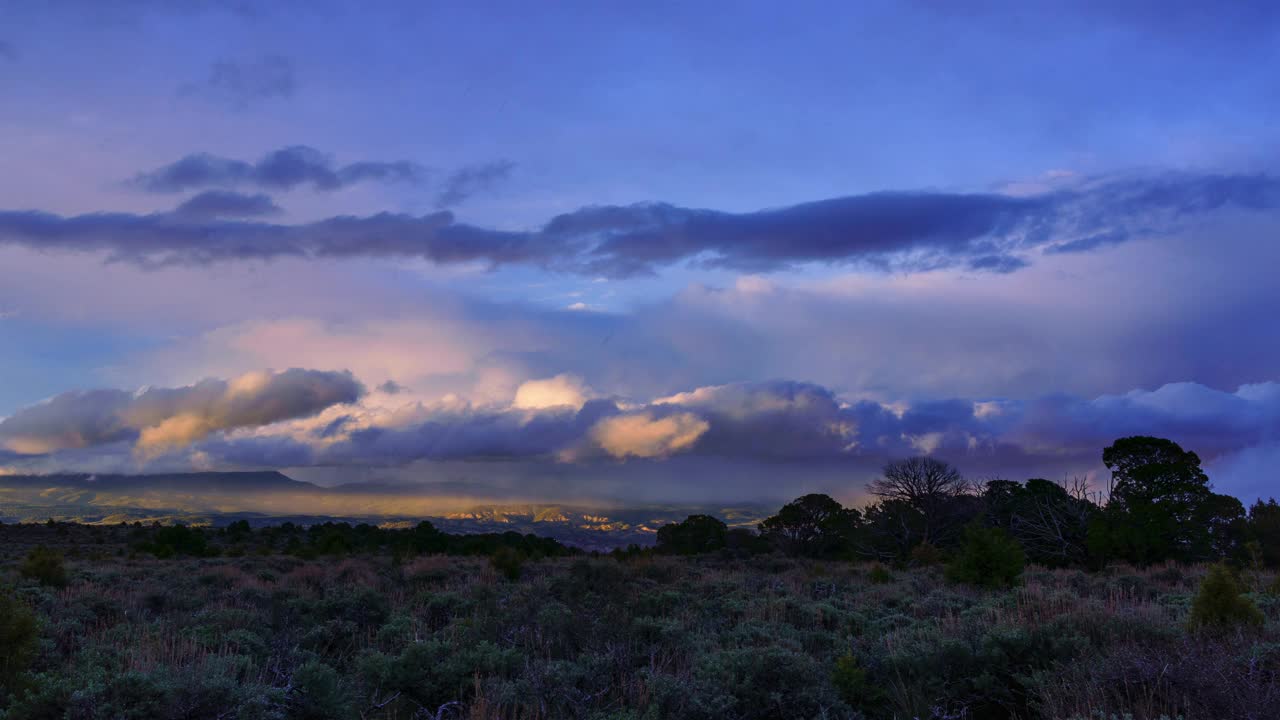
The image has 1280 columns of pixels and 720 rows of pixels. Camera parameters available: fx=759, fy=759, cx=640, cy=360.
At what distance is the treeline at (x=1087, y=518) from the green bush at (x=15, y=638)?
2780 cm

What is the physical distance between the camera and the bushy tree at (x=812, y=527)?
170 ft

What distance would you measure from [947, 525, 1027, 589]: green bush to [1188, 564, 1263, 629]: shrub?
9.67 metres

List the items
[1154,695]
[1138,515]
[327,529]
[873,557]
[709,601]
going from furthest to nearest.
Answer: [327,529]
[873,557]
[1138,515]
[709,601]
[1154,695]

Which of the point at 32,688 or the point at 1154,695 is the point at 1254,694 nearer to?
the point at 1154,695

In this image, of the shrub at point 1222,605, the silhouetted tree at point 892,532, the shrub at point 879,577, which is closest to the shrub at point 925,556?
the silhouetted tree at point 892,532

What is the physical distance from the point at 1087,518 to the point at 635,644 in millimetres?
32259

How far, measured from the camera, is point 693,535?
57.1 m

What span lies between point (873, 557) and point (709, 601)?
27.6 meters

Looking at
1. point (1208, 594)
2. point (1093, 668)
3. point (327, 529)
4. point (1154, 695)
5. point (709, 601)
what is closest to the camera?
point (1154, 695)

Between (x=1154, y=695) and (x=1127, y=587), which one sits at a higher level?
(x=1154, y=695)

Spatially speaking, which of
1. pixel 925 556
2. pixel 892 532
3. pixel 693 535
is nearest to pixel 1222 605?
pixel 925 556

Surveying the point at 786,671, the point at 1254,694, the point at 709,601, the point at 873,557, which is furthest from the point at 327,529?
the point at 1254,694

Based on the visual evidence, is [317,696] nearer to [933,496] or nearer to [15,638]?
[15,638]

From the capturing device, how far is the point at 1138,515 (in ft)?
120
